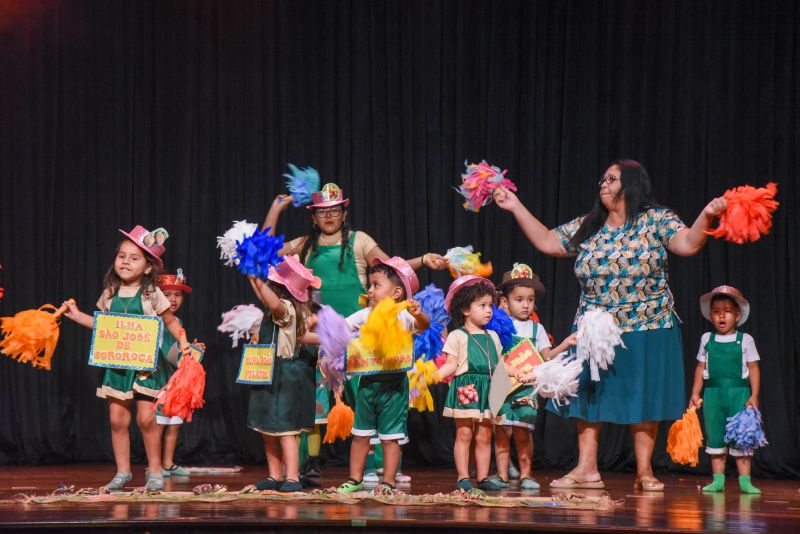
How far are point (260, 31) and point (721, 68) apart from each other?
11.3 feet

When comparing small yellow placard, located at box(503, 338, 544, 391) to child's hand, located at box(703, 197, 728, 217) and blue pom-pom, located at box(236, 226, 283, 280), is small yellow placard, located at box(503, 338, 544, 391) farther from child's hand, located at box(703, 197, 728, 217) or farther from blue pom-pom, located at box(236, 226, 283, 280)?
blue pom-pom, located at box(236, 226, 283, 280)

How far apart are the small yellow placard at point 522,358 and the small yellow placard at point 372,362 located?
1.08 metres

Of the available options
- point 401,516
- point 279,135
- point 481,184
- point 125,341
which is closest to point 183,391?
point 125,341

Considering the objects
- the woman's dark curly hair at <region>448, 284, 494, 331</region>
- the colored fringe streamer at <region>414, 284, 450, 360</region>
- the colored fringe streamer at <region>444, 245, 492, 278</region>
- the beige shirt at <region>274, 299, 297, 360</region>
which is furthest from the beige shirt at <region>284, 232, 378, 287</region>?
the beige shirt at <region>274, 299, 297, 360</region>

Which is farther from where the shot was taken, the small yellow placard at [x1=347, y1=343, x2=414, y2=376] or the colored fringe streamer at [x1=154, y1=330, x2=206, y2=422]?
the colored fringe streamer at [x1=154, y1=330, x2=206, y2=422]

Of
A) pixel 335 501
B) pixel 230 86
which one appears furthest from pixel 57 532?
pixel 230 86

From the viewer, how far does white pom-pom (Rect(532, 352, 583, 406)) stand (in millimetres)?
5176

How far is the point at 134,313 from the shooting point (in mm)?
5066

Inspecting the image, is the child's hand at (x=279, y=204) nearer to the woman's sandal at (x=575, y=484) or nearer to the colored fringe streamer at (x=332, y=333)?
the colored fringe streamer at (x=332, y=333)

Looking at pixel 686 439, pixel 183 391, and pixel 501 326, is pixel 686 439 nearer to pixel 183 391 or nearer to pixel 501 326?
pixel 501 326

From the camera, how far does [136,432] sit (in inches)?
304

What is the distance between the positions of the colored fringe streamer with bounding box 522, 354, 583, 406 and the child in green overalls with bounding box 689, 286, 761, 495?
1198 millimetres

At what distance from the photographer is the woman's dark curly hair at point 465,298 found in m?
5.20

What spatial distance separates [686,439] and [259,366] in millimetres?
2569
